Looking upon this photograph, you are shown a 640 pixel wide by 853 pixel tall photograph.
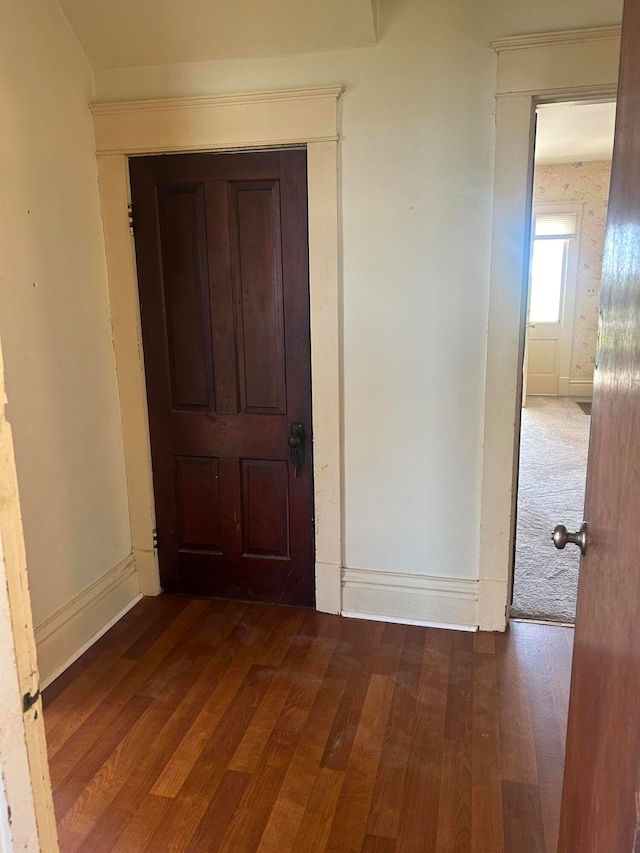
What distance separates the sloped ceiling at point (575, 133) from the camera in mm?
4754

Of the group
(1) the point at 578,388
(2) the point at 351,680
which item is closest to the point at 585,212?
(1) the point at 578,388

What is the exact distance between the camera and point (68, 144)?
94.3 inches

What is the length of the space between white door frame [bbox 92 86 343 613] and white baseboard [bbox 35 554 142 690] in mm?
329

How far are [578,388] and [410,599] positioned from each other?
5.84 metres

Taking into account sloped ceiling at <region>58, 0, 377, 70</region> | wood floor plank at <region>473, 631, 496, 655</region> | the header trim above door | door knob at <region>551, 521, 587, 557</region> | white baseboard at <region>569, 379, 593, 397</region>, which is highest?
sloped ceiling at <region>58, 0, 377, 70</region>

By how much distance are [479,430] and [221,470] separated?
Answer: 1174 mm

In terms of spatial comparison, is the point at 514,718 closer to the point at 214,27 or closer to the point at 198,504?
the point at 198,504

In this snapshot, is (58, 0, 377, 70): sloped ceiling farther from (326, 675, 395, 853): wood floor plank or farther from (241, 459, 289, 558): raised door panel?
(326, 675, 395, 853): wood floor plank

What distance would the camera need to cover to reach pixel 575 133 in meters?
5.51

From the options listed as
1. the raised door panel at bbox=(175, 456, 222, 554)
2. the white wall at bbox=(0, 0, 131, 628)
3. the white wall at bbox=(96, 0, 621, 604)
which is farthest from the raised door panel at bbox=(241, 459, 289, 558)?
the white wall at bbox=(0, 0, 131, 628)

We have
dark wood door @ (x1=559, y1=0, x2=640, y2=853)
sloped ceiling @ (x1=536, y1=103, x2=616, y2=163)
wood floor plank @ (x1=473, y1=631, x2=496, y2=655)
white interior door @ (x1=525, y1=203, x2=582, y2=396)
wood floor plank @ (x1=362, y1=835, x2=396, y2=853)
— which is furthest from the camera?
white interior door @ (x1=525, y1=203, x2=582, y2=396)

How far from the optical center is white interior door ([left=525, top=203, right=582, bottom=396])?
7.19 m

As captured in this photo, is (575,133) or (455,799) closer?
(455,799)

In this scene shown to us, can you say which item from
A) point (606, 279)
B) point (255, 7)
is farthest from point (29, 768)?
point (255, 7)
